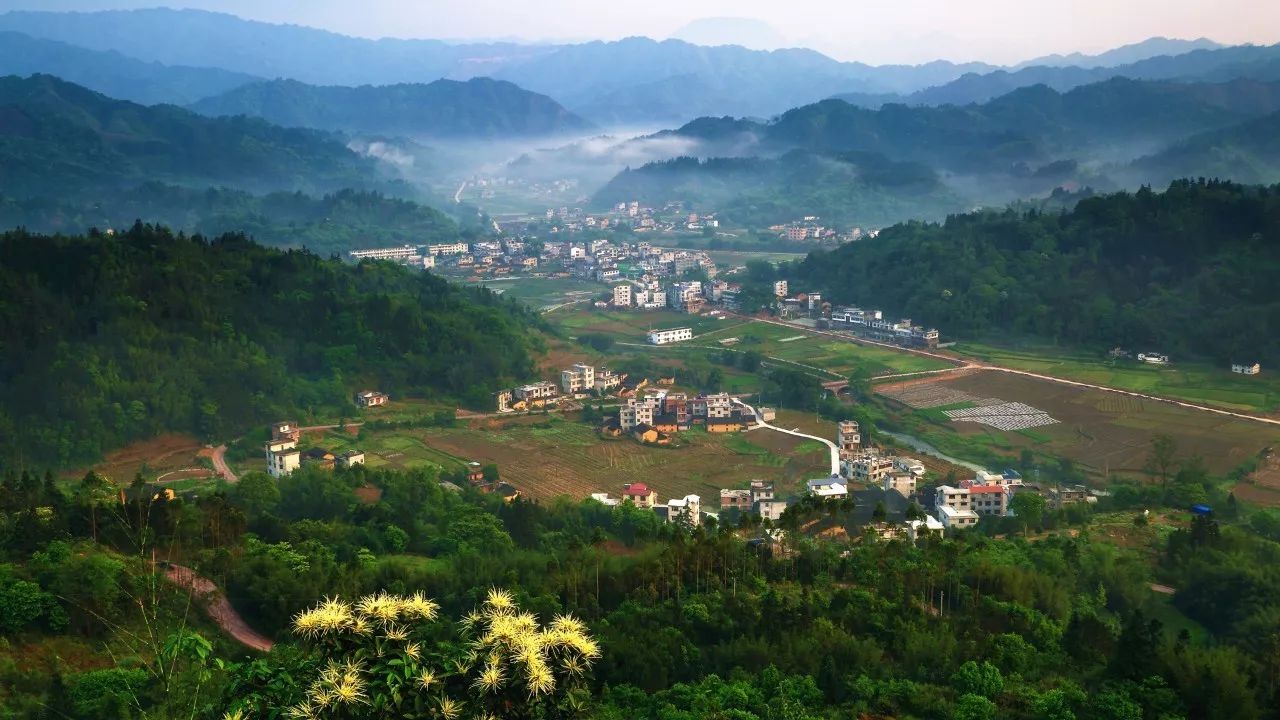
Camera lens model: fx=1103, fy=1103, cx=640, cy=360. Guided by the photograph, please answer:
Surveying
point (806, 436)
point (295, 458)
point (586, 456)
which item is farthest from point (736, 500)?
point (295, 458)

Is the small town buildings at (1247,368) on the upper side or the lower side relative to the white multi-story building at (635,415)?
upper

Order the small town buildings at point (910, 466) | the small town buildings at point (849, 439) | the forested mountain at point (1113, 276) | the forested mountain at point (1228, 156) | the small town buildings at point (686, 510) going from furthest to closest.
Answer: the forested mountain at point (1228, 156) < the forested mountain at point (1113, 276) < the small town buildings at point (849, 439) < the small town buildings at point (910, 466) < the small town buildings at point (686, 510)

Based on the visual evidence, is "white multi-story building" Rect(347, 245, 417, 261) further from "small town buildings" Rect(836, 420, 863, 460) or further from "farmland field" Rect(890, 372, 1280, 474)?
"small town buildings" Rect(836, 420, 863, 460)

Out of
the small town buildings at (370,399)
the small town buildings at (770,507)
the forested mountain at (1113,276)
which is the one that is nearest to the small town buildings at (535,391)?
the small town buildings at (370,399)

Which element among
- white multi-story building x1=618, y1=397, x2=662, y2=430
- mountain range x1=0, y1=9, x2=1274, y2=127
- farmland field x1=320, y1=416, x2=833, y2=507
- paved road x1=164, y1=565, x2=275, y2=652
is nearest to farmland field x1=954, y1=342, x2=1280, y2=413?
farmland field x1=320, y1=416, x2=833, y2=507

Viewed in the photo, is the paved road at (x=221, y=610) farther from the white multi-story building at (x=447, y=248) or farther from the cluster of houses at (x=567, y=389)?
the white multi-story building at (x=447, y=248)

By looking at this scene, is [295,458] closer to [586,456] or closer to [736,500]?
[586,456]
